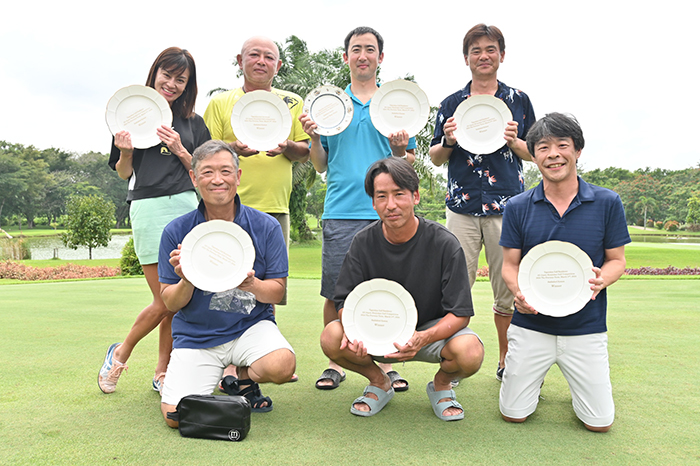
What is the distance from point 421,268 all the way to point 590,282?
36.3 inches

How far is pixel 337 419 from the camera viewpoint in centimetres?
262

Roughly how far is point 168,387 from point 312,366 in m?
1.27

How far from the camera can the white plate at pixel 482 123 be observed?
3484 mm

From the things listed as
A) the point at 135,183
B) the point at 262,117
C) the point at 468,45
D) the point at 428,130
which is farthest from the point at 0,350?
the point at 428,130

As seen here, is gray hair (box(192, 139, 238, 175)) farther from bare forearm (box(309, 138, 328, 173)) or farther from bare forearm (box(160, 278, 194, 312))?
bare forearm (box(309, 138, 328, 173))

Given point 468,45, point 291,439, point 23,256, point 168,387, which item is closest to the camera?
point 291,439

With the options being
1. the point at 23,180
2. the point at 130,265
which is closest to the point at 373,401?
the point at 130,265

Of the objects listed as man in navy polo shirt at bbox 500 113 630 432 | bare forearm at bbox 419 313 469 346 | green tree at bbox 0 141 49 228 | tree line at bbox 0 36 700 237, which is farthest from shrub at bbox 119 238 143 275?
green tree at bbox 0 141 49 228

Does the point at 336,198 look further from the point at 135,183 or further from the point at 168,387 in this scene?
the point at 168,387

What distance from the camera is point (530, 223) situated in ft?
9.25

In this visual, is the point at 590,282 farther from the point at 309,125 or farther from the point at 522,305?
the point at 309,125

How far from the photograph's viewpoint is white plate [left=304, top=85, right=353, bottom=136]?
3.56m

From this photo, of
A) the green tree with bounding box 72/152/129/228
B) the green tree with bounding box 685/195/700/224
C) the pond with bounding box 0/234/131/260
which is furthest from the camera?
the green tree with bounding box 72/152/129/228

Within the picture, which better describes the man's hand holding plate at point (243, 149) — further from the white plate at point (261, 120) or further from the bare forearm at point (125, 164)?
the bare forearm at point (125, 164)
